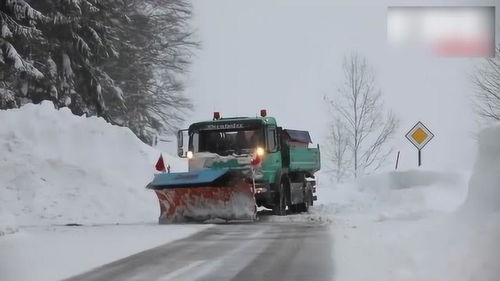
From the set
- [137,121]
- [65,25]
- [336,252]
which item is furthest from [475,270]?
[137,121]

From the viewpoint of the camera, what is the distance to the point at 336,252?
10.3 metres

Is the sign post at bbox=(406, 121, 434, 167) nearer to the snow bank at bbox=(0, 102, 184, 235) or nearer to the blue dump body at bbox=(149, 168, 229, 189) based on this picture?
the snow bank at bbox=(0, 102, 184, 235)

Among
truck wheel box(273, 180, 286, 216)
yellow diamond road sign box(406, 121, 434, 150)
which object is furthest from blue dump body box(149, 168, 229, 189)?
yellow diamond road sign box(406, 121, 434, 150)

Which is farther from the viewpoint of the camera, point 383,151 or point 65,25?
point 383,151

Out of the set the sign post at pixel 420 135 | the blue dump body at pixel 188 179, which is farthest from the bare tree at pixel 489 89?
the blue dump body at pixel 188 179

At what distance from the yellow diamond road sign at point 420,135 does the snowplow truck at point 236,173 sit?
14.3 ft

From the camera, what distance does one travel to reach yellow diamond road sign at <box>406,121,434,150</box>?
2361 centimetres

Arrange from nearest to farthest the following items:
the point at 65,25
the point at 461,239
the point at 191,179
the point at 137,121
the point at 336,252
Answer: the point at 461,239
the point at 336,252
the point at 191,179
the point at 65,25
the point at 137,121

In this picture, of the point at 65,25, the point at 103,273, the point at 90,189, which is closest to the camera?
the point at 103,273

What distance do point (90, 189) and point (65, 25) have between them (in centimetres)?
1212

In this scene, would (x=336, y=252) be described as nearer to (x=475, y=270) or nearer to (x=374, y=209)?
(x=475, y=270)

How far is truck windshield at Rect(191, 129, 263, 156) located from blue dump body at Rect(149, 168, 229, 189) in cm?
165

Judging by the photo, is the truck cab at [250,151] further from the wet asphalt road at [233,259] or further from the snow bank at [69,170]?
the wet asphalt road at [233,259]

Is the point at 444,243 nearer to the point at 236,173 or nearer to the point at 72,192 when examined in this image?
the point at 236,173
